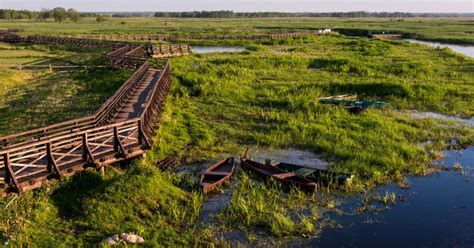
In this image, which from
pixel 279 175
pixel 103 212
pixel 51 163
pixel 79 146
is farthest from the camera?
pixel 279 175

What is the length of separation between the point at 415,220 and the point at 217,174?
7.59 meters

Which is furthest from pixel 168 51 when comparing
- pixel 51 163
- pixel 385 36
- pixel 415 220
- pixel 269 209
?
pixel 385 36

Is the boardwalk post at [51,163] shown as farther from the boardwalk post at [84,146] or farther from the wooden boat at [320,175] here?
the wooden boat at [320,175]

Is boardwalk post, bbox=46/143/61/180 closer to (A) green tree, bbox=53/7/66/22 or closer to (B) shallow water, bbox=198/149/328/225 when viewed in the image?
(B) shallow water, bbox=198/149/328/225

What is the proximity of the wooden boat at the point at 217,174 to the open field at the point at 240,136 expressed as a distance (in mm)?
556

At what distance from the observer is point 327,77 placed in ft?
136

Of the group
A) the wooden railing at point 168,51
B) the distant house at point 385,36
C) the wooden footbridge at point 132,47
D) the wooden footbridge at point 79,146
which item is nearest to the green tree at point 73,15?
the wooden footbridge at point 132,47

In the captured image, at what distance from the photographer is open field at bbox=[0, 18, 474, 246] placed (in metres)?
13.9

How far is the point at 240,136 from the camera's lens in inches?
950

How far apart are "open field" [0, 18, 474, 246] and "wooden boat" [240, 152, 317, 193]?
0.37 metres

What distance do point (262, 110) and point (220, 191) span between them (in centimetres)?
1279

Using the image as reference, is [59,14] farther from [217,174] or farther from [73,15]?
[217,174]

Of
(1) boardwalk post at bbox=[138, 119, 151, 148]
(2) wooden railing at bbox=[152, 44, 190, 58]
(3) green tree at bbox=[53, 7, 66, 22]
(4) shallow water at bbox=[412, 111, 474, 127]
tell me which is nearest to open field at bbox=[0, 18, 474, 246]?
(1) boardwalk post at bbox=[138, 119, 151, 148]

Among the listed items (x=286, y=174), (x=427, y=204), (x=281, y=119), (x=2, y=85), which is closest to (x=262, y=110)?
(x=281, y=119)
